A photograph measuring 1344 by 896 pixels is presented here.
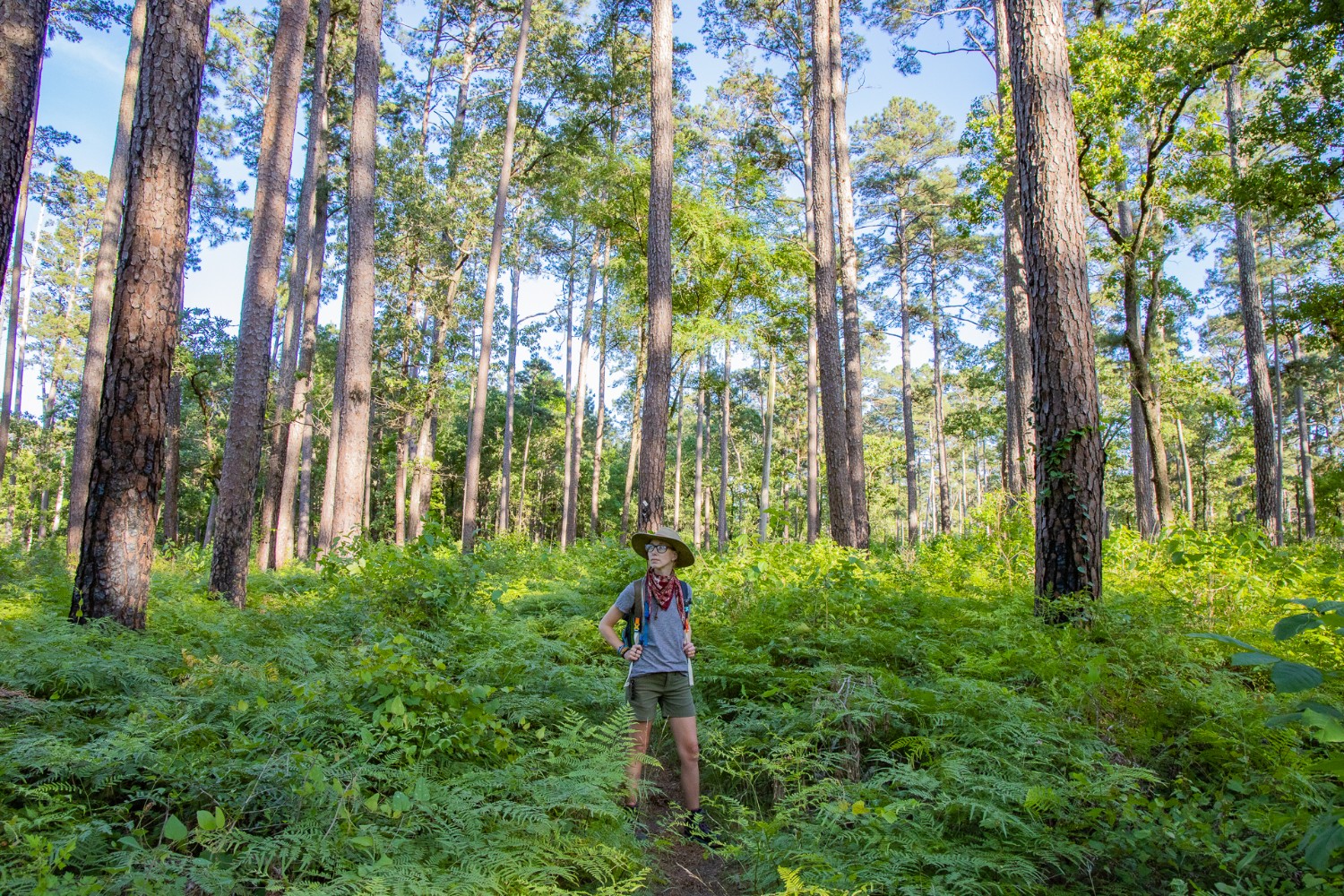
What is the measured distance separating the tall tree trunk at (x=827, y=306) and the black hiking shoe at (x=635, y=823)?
807 centimetres

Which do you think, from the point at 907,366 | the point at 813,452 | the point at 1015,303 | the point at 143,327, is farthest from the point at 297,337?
the point at 907,366

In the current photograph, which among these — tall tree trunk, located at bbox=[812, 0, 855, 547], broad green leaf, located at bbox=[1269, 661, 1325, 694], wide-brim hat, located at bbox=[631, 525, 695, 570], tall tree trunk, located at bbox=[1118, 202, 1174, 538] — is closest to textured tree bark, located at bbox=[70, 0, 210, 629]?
wide-brim hat, located at bbox=[631, 525, 695, 570]

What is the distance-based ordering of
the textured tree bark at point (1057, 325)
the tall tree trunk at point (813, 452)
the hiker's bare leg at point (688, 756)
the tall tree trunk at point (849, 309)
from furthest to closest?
the tall tree trunk at point (813, 452), the tall tree trunk at point (849, 309), the textured tree bark at point (1057, 325), the hiker's bare leg at point (688, 756)

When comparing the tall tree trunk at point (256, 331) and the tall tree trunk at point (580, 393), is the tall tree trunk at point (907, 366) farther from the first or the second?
the tall tree trunk at point (256, 331)

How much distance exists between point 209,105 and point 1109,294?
23.9m

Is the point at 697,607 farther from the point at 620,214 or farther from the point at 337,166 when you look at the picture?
the point at 337,166

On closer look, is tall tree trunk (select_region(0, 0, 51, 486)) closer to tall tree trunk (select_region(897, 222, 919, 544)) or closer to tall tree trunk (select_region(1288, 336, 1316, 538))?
tall tree trunk (select_region(897, 222, 919, 544))

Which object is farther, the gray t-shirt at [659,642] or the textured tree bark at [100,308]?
the textured tree bark at [100,308]

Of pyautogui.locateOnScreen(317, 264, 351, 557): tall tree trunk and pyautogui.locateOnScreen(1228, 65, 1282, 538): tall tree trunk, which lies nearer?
pyautogui.locateOnScreen(1228, 65, 1282, 538): tall tree trunk

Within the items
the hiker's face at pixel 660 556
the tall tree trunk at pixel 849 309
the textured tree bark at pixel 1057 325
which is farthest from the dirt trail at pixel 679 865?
the tall tree trunk at pixel 849 309

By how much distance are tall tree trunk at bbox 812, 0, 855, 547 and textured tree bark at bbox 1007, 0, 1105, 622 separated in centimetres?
560

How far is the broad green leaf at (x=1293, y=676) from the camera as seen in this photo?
1.56 m

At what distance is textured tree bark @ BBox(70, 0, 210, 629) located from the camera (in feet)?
18.2

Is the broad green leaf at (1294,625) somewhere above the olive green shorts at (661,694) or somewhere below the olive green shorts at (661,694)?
above
